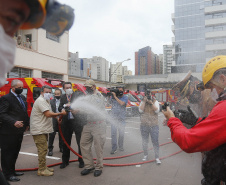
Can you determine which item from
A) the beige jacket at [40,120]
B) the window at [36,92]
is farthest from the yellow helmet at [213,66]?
the window at [36,92]

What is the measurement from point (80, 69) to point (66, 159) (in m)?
27.8

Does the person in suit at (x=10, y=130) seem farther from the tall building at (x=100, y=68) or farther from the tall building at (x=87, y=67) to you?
the tall building at (x=100, y=68)

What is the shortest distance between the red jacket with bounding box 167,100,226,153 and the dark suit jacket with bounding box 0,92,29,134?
3385 mm

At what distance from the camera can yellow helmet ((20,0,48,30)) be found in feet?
2.34

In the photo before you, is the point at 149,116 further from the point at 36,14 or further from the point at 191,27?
the point at 191,27

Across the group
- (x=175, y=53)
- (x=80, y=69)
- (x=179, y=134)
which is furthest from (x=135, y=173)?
(x=175, y=53)

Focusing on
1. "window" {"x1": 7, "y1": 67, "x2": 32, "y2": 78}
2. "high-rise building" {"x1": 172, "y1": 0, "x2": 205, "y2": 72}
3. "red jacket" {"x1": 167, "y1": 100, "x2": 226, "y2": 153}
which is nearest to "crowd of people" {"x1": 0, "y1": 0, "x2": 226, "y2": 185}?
"red jacket" {"x1": 167, "y1": 100, "x2": 226, "y2": 153}

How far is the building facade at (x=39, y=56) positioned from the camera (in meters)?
15.7

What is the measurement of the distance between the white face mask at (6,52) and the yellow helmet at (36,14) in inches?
3.7

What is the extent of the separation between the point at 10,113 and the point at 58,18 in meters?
3.61

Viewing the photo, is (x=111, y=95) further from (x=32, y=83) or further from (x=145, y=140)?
(x=32, y=83)

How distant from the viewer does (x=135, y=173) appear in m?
4.20

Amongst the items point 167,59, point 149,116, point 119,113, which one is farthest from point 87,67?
point 167,59

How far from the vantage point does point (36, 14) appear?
0.75 m
